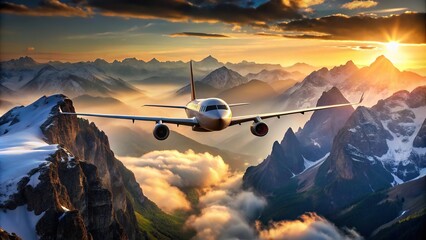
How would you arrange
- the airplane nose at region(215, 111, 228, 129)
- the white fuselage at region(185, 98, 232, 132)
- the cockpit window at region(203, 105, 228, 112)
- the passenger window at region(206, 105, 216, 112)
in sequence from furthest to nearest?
1. the passenger window at region(206, 105, 216, 112)
2. the cockpit window at region(203, 105, 228, 112)
3. the white fuselage at region(185, 98, 232, 132)
4. the airplane nose at region(215, 111, 228, 129)

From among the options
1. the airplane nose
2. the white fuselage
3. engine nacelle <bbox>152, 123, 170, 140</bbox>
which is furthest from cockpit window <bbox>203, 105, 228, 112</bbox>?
engine nacelle <bbox>152, 123, 170, 140</bbox>

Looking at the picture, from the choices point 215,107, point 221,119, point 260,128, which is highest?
point 215,107

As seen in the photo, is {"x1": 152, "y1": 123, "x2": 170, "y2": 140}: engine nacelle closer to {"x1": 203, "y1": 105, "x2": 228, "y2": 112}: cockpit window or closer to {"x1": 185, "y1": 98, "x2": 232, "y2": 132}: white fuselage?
{"x1": 185, "y1": 98, "x2": 232, "y2": 132}: white fuselage

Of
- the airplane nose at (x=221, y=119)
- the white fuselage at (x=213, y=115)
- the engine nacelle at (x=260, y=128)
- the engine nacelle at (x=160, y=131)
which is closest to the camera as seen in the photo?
the airplane nose at (x=221, y=119)

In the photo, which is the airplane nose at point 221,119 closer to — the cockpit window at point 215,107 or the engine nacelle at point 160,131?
the cockpit window at point 215,107

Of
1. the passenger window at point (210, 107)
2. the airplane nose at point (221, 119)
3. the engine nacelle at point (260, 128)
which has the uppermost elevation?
the passenger window at point (210, 107)

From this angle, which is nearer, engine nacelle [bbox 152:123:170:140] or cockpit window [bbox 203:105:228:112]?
cockpit window [bbox 203:105:228:112]

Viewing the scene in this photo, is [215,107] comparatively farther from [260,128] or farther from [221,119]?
[260,128]

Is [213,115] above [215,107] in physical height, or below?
below

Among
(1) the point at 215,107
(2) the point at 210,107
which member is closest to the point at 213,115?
(1) the point at 215,107

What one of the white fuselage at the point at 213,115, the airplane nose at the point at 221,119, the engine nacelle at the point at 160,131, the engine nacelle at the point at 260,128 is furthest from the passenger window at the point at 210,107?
the engine nacelle at the point at 260,128
